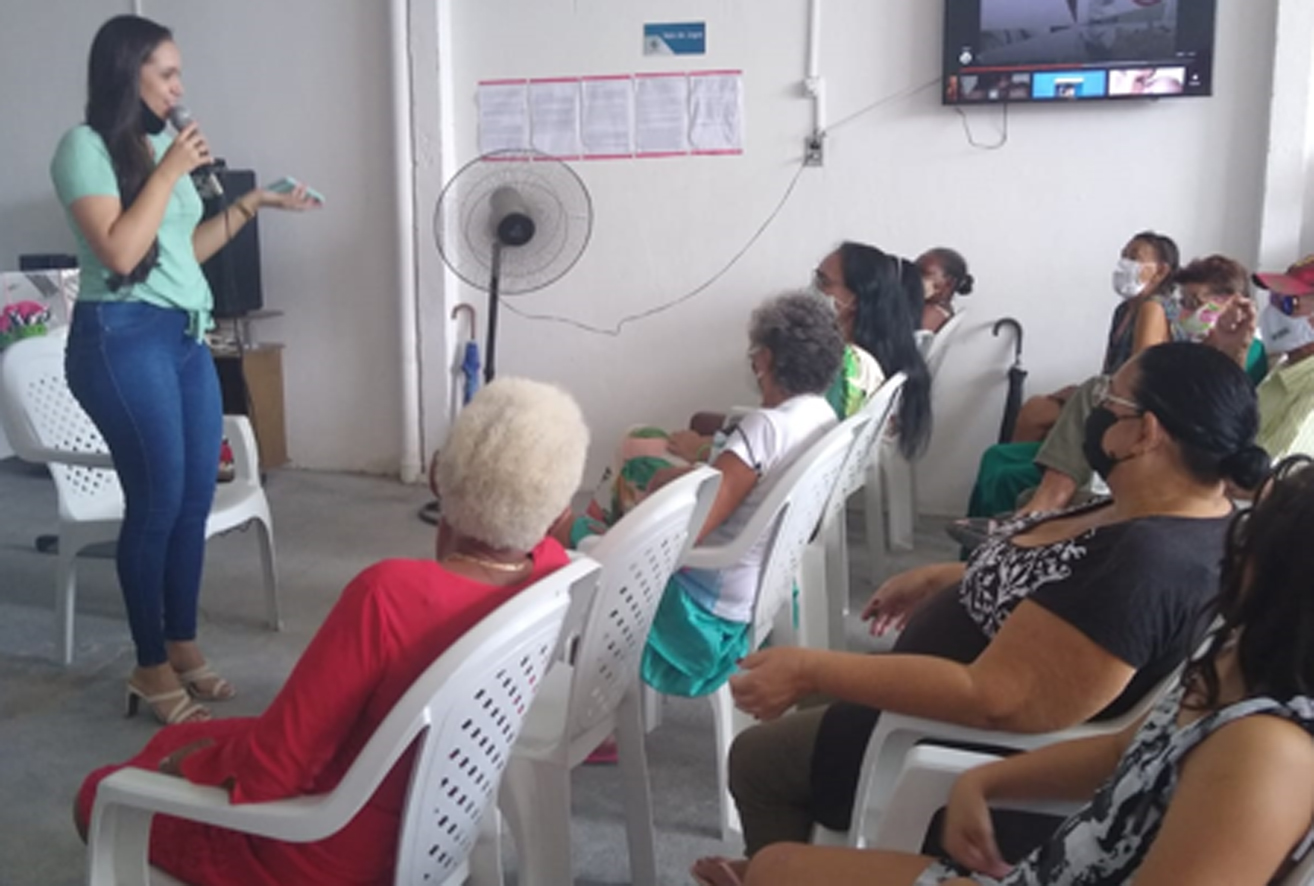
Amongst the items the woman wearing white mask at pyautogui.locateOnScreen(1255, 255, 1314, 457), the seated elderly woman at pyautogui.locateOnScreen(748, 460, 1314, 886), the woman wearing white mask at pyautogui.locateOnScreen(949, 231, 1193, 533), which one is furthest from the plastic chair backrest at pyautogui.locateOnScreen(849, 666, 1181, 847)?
the woman wearing white mask at pyautogui.locateOnScreen(1255, 255, 1314, 457)

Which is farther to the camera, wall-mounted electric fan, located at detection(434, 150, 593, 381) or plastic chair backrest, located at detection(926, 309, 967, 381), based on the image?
wall-mounted electric fan, located at detection(434, 150, 593, 381)

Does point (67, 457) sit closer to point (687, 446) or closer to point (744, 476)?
point (687, 446)

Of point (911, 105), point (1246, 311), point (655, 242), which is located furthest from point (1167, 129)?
point (655, 242)

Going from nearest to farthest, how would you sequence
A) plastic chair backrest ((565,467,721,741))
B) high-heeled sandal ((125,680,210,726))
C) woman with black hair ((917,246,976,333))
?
plastic chair backrest ((565,467,721,741))
high-heeled sandal ((125,680,210,726))
woman with black hair ((917,246,976,333))

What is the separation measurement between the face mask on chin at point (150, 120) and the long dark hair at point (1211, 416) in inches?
83.3

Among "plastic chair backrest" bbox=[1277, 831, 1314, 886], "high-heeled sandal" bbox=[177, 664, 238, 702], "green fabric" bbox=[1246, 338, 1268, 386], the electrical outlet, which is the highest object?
the electrical outlet

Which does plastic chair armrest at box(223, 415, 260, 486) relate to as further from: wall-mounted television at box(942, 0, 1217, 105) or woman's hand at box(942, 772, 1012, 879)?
wall-mounted television at box(942, 0, 1217, 105)

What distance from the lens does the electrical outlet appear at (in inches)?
178

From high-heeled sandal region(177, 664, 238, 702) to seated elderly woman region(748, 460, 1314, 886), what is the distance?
2.08 m

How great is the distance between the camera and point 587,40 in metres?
4.71

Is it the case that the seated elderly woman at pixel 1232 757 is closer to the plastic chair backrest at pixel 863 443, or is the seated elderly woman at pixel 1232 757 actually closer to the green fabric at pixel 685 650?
the green fabric at pixel 685 650

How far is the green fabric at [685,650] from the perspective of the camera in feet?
7.53

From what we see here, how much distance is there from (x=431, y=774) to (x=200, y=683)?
177 centimetres

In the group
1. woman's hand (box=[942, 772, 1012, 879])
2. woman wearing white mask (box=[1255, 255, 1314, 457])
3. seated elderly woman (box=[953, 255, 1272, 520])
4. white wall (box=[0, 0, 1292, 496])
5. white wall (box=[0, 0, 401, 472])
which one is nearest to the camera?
woman's hand (box=[942, 772, 1012, 879])
